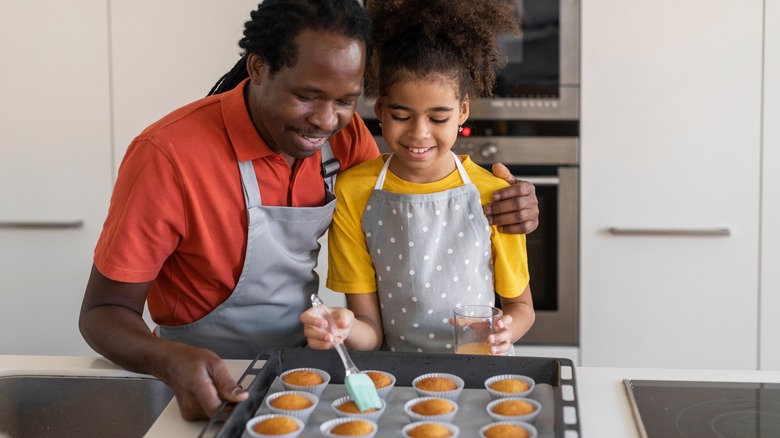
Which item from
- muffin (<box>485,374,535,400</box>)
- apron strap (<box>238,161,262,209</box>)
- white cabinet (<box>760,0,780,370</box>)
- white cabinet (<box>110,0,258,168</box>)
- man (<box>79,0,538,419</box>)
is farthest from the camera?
white cabinet (<box>110,0,258,168</box>)

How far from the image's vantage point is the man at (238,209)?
4.24 feet

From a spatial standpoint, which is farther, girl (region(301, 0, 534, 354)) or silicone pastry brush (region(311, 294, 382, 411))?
girl (region(301, 0, 534, 354))

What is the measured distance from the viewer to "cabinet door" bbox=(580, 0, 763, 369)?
2527 mm

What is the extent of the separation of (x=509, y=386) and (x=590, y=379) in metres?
0.17

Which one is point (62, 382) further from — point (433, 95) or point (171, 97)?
point (171, 97)

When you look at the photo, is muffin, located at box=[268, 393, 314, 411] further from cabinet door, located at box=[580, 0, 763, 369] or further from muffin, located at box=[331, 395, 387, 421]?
cabinet door, located at box=[580, 0, 763, 369]

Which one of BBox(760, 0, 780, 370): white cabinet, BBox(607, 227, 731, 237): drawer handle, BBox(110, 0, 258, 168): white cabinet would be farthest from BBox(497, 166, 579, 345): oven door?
BBox(110, 0, 258, 168): white cabinet

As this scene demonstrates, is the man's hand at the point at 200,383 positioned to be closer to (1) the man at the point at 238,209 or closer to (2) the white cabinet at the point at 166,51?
(1) the man at the point at 238,209

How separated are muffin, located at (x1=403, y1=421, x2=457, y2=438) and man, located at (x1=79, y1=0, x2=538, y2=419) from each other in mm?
256

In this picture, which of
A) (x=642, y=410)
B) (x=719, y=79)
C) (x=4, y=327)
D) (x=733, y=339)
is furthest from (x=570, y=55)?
(x=4, y=327)

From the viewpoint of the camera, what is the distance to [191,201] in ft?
4.45

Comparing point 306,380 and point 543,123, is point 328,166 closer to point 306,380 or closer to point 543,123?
point 306,380

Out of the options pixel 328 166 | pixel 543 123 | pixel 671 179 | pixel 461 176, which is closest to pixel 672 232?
pixel 671 179

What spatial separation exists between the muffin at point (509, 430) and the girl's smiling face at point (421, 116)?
519 mm
